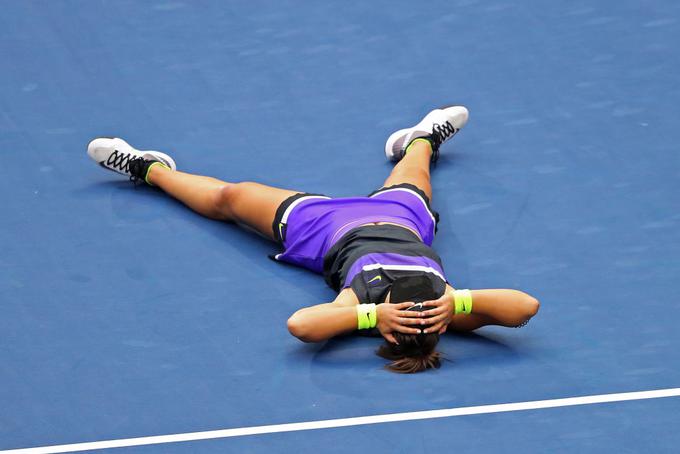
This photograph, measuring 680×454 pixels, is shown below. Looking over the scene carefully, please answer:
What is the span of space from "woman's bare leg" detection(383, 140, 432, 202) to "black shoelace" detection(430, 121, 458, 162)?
0.06 m

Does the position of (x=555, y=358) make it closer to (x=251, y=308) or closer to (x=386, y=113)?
(x=251, y=308)

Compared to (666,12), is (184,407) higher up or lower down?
lower down

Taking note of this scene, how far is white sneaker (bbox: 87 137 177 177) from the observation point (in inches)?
277

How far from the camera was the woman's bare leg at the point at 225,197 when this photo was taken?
21.3 ft

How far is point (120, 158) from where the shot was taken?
7.04 metres

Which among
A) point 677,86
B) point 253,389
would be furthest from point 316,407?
point 677,86

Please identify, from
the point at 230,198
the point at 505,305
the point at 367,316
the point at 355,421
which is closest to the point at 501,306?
the point at 505,305

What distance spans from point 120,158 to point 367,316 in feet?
6.89

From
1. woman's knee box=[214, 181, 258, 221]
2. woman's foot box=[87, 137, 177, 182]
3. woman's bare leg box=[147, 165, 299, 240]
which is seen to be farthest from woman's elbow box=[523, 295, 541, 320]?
woman's foot box=[87, 137, 177, 182]

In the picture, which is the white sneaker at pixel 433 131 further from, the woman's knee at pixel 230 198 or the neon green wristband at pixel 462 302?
the neon green wristband at pixel 462 302

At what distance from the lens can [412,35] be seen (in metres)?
8.18

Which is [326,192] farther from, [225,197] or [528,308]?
[528,308]

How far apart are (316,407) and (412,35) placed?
3.51m

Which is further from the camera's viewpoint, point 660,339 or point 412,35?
point 412,35
